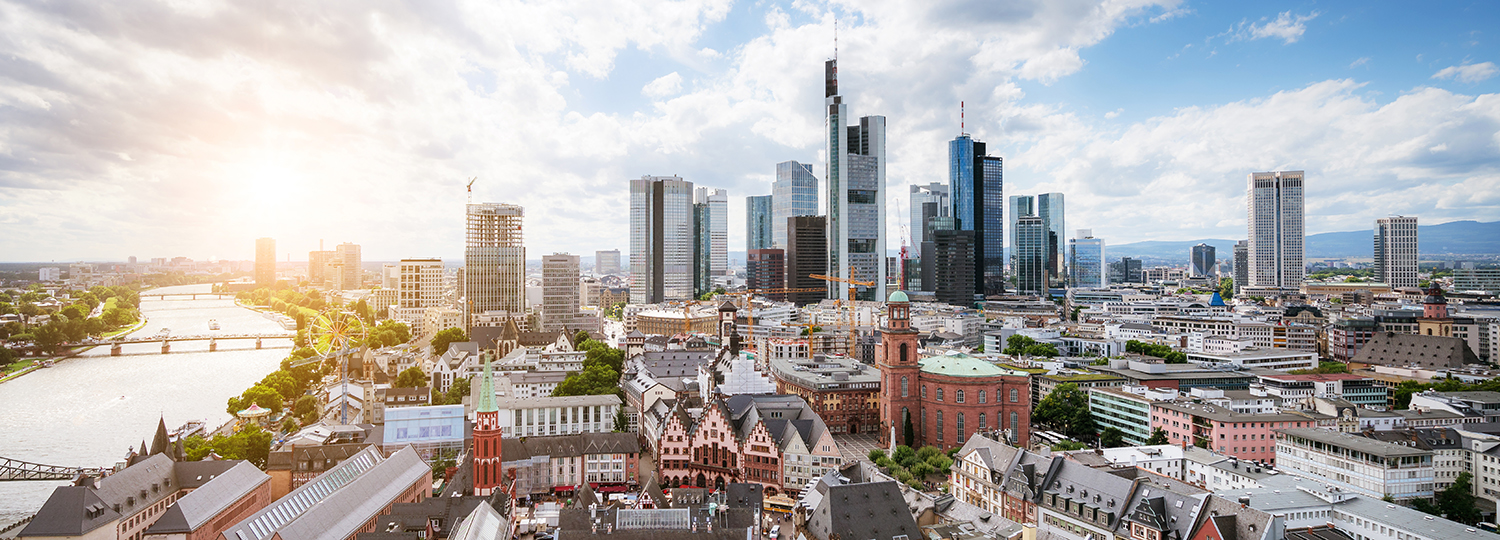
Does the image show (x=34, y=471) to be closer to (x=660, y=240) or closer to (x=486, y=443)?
(x=486, y=443)

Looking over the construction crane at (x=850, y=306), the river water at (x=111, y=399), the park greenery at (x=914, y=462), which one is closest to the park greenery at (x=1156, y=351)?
the construction crane at (x=850, y=306)

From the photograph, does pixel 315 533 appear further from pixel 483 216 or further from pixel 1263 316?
pixel 1263 316

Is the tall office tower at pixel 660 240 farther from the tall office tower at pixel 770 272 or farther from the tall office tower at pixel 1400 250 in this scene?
the tall office tower at pixel 1400 250

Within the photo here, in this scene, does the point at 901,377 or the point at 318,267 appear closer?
the point at 901,377

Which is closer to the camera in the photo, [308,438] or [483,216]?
[308,438]

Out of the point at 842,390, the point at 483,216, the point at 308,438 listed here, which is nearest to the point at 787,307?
the point at 483,216

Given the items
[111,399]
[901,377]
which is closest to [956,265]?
[901,377]

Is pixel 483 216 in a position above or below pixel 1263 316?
above
